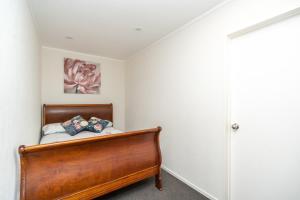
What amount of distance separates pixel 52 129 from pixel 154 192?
6.95ft

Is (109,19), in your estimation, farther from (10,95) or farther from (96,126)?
(96,126)

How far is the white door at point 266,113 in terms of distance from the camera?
131 centimetres

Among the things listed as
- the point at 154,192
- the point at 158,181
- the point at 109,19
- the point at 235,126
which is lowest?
the point at 154,192

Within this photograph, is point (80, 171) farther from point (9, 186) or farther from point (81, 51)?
point (81, 51)

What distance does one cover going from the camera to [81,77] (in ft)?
11.5

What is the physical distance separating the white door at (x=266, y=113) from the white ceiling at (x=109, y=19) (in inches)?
30.8

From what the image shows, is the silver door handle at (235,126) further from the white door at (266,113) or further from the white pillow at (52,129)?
the white pillow at (52,129)

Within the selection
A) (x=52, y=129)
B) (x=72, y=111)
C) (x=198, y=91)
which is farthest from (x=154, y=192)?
(x=72, y=111)

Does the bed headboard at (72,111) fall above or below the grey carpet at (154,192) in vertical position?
above

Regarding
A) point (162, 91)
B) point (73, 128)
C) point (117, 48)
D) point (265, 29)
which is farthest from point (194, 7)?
point (73, 128)

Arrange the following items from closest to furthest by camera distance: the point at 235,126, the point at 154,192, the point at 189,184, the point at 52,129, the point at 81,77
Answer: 1. the point at 235,126
2. the point at 154,192
3. the point at 189,184
4. the point at 52,129
5. the point at 81,77

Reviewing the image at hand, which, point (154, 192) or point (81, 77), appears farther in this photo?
point (81, 77)

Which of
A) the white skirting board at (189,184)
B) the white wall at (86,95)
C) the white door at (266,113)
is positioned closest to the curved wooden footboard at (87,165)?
the white skirting board at (189,184)

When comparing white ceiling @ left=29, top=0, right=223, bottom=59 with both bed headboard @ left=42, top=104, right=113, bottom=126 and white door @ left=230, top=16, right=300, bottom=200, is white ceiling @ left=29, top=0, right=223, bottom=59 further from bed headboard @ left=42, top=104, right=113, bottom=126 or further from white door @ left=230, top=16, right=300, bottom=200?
bed headboard @ left=42, top=104, right=113, bottom=126
